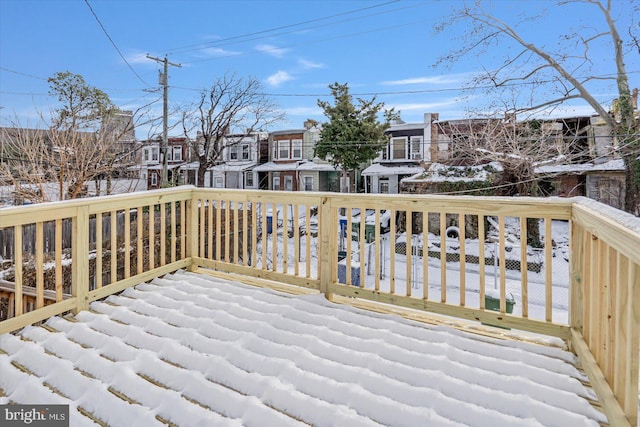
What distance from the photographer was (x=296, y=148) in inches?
800

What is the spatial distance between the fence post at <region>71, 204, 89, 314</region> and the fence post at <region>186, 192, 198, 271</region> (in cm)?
97

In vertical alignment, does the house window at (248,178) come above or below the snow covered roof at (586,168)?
above

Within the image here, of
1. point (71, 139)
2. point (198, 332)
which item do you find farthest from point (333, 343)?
point (71, 139)

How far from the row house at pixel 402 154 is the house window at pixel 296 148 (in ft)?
14.0

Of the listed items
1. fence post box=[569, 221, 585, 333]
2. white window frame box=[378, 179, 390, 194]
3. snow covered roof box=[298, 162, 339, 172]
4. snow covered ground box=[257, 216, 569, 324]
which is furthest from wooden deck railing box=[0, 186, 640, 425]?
snow covered roof box=[298, 162, 339, 172]

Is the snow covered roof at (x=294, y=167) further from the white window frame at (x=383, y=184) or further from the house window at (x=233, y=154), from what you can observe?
the white window frame at (x=383, y=184)

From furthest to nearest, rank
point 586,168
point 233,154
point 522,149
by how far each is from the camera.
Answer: point 233,154 → point 586,168 → point 522,149

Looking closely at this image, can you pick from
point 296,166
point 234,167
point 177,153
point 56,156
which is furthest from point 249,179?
point 56,156

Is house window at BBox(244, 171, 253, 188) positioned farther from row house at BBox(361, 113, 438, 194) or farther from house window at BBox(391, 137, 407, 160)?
house window at BBox(391, 137, 407, 160)

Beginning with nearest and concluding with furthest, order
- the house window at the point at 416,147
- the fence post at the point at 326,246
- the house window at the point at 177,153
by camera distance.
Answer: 1. the fence post at the point at 326,246
2. the house window at the point at 416,147
3. the house window at the point at 177,153

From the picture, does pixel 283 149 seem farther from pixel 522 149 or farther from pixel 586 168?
pixel 586 168

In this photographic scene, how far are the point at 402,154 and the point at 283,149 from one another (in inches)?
261

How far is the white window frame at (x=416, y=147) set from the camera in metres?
17.2

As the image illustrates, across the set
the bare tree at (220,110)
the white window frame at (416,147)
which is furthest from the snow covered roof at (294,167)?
the white window frame at (416,147)
